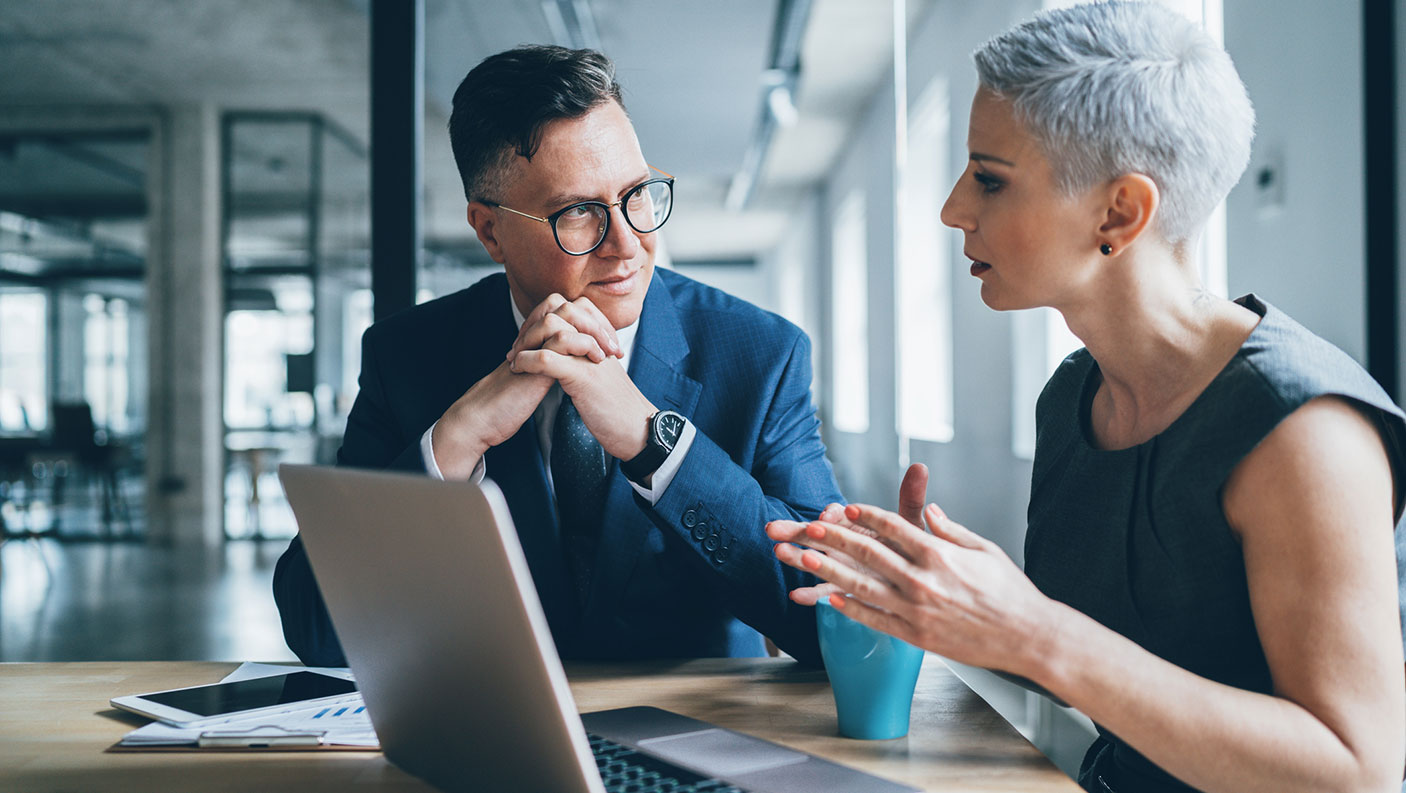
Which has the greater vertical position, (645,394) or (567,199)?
(567,199)

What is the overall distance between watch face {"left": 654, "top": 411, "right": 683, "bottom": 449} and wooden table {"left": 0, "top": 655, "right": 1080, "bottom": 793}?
0.28 m

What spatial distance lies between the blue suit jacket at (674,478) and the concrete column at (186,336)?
3822 millimetres

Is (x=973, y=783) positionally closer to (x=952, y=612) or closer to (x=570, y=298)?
(x=952, y=612)

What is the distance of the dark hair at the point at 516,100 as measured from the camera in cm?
146

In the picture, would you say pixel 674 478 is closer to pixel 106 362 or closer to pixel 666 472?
pixel 666 472

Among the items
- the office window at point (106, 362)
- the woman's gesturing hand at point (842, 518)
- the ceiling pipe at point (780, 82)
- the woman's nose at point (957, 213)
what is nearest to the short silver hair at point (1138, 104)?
the woman's nose at point (957, 213)

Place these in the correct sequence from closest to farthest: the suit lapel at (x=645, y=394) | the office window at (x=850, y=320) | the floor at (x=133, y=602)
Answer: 1. the suit lapel at (x=645, y=394)
2. the floor at (x=133, y=602)
3. the office window at (x=850, y=320)

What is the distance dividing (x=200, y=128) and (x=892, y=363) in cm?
476

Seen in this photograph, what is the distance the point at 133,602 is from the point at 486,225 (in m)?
4.22

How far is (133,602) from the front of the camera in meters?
4.80

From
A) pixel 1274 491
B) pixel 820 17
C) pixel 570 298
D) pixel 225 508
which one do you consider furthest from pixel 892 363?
pixel 1274 491

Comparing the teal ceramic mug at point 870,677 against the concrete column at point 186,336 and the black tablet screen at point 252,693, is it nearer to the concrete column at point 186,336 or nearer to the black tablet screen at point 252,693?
the black tablet screen at point 252,693

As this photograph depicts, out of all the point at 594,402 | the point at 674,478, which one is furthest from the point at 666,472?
the point at 594,402

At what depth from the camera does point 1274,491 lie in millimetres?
892
